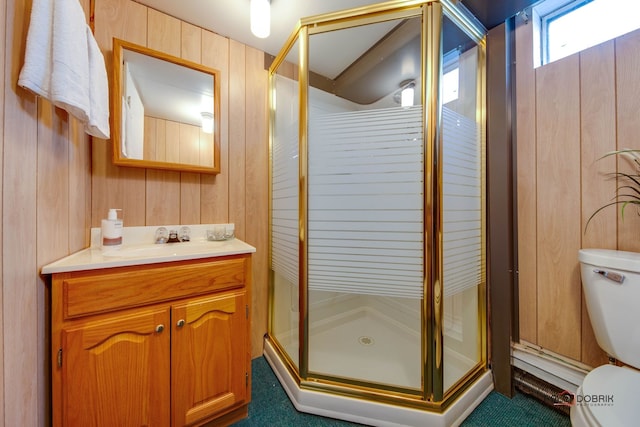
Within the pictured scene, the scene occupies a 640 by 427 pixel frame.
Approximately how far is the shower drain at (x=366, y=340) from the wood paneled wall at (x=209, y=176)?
2.29 ft

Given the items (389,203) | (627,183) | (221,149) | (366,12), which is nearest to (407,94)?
(366,12)

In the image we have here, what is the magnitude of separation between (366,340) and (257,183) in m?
1.36

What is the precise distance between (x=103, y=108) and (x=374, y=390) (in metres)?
1.75

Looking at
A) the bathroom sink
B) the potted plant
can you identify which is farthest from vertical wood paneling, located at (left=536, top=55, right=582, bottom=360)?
the bathroom sink

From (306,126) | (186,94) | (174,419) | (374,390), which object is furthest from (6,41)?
(374,390)

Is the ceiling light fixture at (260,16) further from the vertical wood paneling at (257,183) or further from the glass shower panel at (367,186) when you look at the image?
the vertical wood paneling at (257,183)

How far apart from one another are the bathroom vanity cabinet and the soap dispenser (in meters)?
0.31

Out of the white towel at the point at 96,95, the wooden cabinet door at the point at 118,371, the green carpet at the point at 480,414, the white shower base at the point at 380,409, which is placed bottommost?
the green carpet at the point at 480,414

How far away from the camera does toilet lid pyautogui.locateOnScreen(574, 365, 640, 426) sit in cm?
66

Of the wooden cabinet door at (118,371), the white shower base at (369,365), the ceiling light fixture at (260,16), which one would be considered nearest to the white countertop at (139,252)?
the wooden cabinet door at (118,371)

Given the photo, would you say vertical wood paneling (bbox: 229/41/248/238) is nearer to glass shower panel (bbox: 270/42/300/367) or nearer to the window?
glass shower panel (bbox: 270/42/300/367)

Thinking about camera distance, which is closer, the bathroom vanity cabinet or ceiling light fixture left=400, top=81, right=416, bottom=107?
the bathroom vanity cabinet

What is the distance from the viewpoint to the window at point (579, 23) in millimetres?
999

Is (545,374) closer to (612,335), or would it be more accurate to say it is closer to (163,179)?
(612,335)
